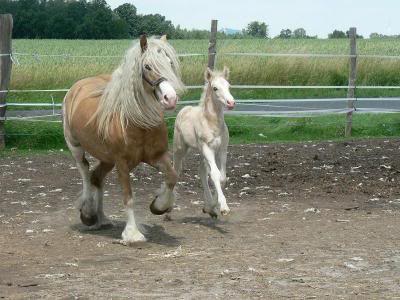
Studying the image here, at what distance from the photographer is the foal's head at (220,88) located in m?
9.41

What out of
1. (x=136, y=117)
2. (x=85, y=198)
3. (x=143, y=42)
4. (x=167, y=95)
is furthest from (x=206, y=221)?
(x=143, y=42)

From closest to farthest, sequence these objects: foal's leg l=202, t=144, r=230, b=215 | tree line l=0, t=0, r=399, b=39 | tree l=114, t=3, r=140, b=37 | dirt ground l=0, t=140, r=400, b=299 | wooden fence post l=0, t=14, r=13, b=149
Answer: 1. dirt ground l=0, t=140, r=400, b=299
2. foal's leg l=202, t=144, r=230, b=215
3. wooden fence post l=0, t=14, r=13, b=149
4. tree l=114, t=3, r=140, b=37
5. tree line l=0, t=0, r=399, b=39

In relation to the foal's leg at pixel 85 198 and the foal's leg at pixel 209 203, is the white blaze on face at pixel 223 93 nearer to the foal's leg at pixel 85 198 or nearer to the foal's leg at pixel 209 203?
the foal's leg at pixel 209 203

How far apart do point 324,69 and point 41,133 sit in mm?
11531

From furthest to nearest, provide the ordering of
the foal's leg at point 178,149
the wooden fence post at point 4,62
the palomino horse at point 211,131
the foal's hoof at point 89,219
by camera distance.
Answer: the wooden fence post at point 4,62 < the foal's leg at point 178,149 < the palomino horse at point 211,131 < the foal's hoof at point 89,219

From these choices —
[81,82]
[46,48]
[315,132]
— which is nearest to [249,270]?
[81,82]

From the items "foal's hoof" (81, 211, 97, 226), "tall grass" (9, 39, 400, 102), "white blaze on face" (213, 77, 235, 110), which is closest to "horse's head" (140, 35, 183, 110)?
"white blaze on face" (213, 77, 235, 110)

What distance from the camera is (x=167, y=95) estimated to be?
8.02m

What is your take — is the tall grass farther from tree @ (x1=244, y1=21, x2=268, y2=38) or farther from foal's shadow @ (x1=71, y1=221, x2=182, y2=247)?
tree @ (x1=244, y1=21, x2=268, y2=38)

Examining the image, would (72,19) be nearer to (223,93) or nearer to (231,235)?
(223,93)

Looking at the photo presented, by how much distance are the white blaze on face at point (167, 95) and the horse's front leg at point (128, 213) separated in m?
0.82

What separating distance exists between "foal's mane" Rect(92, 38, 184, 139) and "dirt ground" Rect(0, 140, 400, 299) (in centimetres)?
113

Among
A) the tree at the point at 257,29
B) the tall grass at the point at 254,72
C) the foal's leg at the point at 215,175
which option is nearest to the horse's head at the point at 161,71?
the foal's leg at the point at 215,175

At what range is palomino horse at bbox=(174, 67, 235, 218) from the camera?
374 inches
